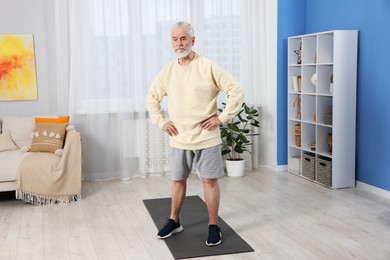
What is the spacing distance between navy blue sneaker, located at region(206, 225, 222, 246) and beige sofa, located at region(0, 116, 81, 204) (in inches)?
65.5

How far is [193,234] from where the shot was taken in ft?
12.0

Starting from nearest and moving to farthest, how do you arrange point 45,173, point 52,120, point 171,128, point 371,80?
point 171,128 < point 45,173 < point 371,80 < point 52,120

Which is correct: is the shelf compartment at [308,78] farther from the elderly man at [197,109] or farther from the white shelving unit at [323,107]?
the elderly man at [197,109]

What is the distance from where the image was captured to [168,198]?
187 inches

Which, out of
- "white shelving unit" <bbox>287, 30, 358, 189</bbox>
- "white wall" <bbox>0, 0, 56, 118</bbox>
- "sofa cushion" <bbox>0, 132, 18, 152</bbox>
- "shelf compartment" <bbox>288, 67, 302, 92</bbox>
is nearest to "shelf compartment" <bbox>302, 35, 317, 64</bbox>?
"white shelving unit" <bbox>287, 30, 358, 189</bbox>

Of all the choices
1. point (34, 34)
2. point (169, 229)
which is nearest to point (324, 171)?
point (169, 229)

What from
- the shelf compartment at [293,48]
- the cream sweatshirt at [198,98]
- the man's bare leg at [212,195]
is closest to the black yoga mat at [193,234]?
the man's bare leg at [212,195]

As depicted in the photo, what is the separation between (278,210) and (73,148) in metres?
1.90

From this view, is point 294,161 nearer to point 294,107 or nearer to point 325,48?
point 294,107

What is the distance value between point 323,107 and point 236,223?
1.89 meters

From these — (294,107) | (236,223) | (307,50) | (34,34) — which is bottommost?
(236,223)

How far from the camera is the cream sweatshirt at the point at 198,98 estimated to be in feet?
10.9

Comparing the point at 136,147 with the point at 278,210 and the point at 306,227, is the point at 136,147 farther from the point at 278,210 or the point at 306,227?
the point at 306,227

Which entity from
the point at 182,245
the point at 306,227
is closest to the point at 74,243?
the point at 182,245
